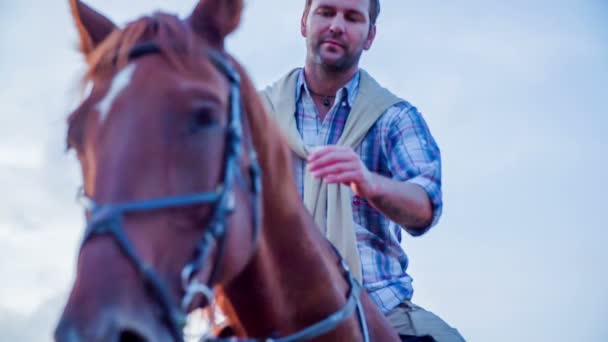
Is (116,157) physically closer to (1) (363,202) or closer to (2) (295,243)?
(2) (295,243)

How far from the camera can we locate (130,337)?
2.91 m

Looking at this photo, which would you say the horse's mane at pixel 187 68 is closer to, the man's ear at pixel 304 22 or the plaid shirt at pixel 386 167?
the plaid shirt at pixel 386 167

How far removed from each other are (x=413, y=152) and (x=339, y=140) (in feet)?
2.16

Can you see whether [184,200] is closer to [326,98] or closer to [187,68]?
[187,68]

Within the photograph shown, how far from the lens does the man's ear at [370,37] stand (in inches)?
269

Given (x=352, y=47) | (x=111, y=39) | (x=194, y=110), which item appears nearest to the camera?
(x=194, y=110)

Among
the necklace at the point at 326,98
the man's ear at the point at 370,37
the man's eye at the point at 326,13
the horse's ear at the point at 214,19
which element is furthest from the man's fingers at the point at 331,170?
the man's ear at the point at 370,37

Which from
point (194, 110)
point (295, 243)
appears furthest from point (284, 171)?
point (194, 110)

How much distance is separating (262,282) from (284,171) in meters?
0.63

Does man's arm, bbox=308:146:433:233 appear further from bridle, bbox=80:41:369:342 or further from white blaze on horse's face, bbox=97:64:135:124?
white blaze on horse's face, bbox=97:64:135:124

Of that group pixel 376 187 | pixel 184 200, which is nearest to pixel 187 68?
pixel 184 200

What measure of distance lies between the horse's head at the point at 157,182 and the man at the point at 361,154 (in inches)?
36.1

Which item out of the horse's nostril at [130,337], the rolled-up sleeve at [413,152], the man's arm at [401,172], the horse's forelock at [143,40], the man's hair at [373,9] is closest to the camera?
the horse's nostril at [130,337]

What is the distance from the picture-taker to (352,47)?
6457 mm
